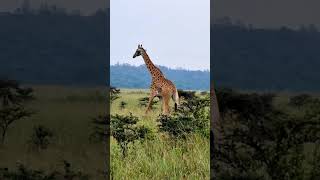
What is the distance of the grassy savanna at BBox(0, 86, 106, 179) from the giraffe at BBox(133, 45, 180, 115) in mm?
456

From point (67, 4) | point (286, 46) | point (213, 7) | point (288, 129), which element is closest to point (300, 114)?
point (288, 129)

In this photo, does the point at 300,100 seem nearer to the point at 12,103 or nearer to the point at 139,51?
the point at 139,51

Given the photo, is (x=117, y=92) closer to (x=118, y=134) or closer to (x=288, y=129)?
(x=118, y=134)

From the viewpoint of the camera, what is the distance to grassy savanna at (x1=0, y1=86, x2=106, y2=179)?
573cm

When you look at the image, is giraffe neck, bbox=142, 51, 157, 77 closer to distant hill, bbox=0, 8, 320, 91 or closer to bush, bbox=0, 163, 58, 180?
distant hill, bbox=0, 8, 320, 91

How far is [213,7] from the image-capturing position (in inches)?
221

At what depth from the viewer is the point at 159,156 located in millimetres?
5941

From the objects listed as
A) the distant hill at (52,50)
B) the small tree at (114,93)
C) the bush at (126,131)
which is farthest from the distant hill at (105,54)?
the bush at (126,131)

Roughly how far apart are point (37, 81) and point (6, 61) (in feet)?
0.95

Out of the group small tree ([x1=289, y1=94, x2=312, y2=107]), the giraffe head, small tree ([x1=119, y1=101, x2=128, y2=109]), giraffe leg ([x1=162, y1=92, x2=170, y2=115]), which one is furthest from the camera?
small tree ([x1=119, y1=101, x2=128, y2=109])

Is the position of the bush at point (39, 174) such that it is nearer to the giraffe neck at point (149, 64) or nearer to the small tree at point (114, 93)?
the small tree at point (114, 93)

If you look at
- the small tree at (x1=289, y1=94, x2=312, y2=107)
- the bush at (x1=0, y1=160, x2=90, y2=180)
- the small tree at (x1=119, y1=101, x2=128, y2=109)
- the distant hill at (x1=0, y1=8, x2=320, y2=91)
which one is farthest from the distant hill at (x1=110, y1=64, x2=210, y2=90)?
the bush at (x1=0, y1=160, x2=90, y2=180)

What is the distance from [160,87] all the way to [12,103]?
118cm

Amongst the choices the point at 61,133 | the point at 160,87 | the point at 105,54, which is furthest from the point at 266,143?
the point at 61,133
